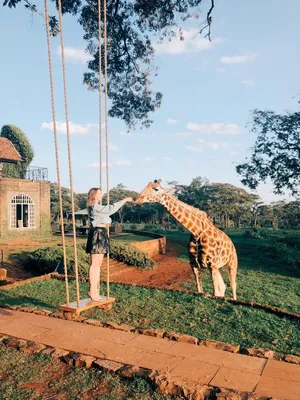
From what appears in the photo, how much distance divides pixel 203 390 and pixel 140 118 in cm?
1438

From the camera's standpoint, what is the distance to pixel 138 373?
3.68 m

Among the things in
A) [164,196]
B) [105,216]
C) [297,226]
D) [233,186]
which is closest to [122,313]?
[105,216]

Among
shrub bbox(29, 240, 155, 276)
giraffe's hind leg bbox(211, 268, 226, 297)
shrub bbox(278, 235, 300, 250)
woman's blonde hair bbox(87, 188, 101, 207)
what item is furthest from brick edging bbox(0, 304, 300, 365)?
shrub bbox(278, 235, 300, 250)

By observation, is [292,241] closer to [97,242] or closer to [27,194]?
[27,194]

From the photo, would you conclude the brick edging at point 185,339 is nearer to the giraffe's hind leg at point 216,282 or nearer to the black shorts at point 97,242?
the black shorts at point 97,242

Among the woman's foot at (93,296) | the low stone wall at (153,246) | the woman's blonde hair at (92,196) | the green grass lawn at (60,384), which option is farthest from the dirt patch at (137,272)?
the green grass lawn at (60,384)

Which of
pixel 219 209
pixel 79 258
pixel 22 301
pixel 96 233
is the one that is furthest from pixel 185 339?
pixel 219 209

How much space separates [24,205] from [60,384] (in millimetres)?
22872

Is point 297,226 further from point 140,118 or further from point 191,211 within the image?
point 191,211

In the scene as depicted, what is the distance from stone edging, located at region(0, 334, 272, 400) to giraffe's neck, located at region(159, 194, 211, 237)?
3839 millimetres

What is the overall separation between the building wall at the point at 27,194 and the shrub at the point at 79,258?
8363mm

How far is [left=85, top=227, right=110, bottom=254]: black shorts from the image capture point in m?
5.84

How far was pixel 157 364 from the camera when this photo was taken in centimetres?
391

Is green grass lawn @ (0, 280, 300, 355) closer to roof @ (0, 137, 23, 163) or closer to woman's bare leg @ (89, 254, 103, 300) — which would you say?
woman's bare leg @ (89, 254, 103, 300)
